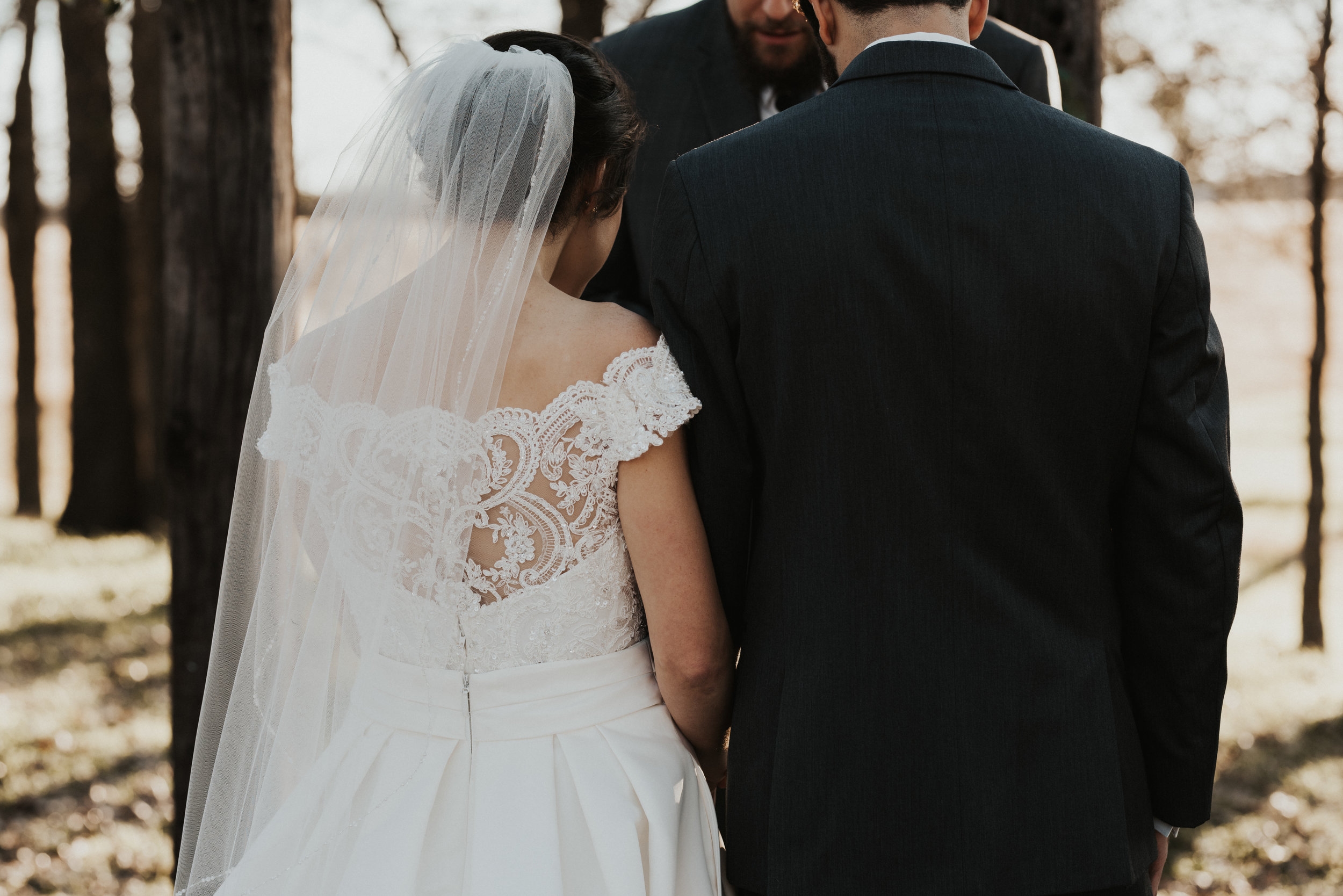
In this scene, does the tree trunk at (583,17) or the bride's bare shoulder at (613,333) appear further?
the tree trunk at (583,17)

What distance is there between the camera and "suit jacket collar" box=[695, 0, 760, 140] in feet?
9.79

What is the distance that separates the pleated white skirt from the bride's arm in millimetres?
107

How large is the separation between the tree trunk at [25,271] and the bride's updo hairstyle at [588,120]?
37.3ft

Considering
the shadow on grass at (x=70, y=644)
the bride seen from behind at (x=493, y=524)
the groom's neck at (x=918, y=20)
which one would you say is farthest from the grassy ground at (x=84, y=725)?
the groom's neck at (x=918, y=20)

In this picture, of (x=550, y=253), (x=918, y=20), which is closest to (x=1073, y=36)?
(x=918, y=20)

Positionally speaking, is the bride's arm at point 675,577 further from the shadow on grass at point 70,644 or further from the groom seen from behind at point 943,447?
the shadow on grass at point 70,644

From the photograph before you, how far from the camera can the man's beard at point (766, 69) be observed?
296 centimetres

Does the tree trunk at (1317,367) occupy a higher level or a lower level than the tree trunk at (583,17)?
lower

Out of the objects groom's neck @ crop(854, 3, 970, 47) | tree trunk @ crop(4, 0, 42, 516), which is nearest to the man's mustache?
groom's neck @ crop(854, 3, 970, 47)

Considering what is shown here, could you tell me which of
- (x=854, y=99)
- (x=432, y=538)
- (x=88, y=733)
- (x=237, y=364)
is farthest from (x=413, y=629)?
(x=88, y=733)

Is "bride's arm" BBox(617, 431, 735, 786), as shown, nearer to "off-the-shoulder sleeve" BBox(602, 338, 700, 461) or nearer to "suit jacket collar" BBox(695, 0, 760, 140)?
"off-the-shoulder sleeve" BBox(602, 338, 700, 461)

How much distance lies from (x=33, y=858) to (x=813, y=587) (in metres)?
4.16

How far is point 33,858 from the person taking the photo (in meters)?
4.59

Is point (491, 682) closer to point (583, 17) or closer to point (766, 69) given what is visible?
point (766, 69)
